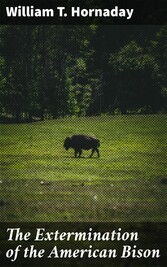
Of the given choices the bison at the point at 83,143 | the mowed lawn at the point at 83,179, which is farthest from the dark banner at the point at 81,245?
the bison at the point at 83,143

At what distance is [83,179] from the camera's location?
531 inches

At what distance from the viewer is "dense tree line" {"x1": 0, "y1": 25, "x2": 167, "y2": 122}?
3897cm

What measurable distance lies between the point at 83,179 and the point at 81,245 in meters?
6.84

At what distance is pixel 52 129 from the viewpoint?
28.2 metres

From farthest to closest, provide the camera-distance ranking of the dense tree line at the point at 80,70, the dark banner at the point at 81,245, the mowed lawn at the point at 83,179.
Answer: the dense tree line at the point at 80,70, the mowed lawn at the point at 83,179, the dark banner at the point at 81,245

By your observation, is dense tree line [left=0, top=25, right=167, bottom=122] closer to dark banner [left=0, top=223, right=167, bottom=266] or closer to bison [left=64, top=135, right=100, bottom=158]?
bison [left=64, top=135, right=100, bottom=158]

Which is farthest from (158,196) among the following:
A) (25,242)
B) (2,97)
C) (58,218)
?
(2,97)

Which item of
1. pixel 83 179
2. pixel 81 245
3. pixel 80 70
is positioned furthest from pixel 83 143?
pixel 80 70

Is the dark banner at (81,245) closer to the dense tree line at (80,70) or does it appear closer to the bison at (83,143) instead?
the bison at (83,143)

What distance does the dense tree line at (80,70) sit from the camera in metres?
39.0

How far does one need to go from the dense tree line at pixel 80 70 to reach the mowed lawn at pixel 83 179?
468 inches

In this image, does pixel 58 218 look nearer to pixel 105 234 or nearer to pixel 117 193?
pixel 105 234

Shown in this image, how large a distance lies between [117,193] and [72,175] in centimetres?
297

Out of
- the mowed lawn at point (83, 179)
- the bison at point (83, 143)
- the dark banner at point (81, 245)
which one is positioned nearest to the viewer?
the dark banner at point (81, 245)
